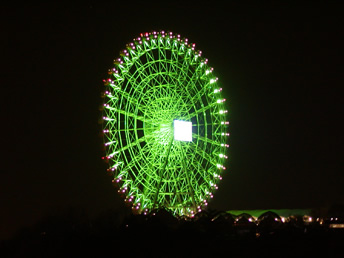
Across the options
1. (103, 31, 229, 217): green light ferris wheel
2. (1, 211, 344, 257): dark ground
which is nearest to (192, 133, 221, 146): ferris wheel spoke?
(103, 31, 229, 217): green light ferris wheel

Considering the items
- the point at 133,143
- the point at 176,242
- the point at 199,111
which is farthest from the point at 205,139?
the point at 176,242

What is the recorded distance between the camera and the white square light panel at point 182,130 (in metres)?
28.5

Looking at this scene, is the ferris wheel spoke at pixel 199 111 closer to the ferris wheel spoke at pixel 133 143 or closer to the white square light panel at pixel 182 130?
the white square light panel at pixel 182 130

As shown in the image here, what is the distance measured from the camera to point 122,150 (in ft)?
84.3

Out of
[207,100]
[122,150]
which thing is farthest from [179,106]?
[122,150]


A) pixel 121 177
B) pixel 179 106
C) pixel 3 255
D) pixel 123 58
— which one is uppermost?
pixel 123 58

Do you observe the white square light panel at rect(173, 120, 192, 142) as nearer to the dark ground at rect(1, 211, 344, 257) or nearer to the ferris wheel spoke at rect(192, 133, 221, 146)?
the ferris wheel spoke at rect(192, 133, 221, 146)

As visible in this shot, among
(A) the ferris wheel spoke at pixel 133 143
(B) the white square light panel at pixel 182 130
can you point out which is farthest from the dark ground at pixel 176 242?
(B) the white square light panel at pixel 182 130

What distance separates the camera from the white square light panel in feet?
93.6

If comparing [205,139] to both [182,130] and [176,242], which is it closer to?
[182,130]

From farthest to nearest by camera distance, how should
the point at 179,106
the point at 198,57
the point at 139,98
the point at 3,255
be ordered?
the point at 198,57
the point at 179,106
the point at 139,98
the point at 3,255

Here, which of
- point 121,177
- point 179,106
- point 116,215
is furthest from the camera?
point 179,106

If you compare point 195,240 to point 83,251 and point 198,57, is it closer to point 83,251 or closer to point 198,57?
point 83,251

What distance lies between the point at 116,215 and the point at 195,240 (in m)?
7.37
